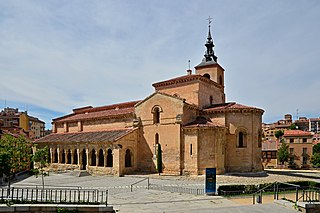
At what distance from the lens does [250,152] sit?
31.9 m

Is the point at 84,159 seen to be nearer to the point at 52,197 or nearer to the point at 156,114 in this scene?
the point at 156,114

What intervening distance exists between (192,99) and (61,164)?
22505mm

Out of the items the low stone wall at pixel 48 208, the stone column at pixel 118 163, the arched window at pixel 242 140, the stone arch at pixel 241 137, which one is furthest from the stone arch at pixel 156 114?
the low stone wall at pixel 48 208

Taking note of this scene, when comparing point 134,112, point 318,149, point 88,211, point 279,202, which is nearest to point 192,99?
point 134,112

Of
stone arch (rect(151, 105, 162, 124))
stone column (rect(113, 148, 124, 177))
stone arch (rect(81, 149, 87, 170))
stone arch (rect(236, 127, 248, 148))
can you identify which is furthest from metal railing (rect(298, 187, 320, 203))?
stone arch (rect(81, 149, 87, 170))

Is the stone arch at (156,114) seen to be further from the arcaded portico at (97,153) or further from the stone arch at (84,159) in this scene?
the stone arch at (84,159)

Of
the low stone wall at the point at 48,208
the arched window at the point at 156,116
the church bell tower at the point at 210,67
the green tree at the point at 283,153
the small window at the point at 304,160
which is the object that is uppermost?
the church bell tower at the point at 210,67

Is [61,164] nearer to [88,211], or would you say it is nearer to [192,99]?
[192,99]

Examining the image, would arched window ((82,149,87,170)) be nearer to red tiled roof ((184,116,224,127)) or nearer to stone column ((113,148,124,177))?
stone column ((113,148,124,177))

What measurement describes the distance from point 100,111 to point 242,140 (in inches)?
1079

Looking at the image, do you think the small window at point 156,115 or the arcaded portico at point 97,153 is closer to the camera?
the arcaded portico at point 97,153

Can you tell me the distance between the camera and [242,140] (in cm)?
3256

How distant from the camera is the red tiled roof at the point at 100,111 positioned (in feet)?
136

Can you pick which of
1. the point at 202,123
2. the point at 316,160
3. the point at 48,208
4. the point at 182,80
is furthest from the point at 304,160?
the point at 48,208
